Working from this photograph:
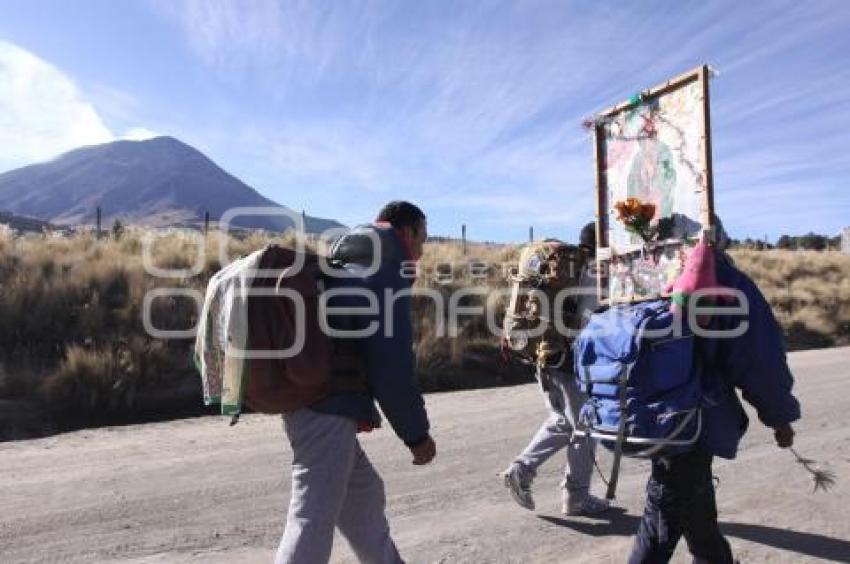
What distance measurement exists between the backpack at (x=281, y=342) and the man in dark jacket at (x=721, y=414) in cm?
143

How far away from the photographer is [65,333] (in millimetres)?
12188

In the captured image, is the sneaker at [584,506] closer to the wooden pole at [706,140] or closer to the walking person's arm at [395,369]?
the wooden pole at [706,140]

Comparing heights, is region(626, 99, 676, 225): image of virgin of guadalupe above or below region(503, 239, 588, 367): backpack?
above

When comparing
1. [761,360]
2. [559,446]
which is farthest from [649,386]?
[559,446]

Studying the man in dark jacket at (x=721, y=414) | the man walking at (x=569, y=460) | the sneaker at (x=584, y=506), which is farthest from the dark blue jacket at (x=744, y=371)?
the sneaker at (x=584, y=506)

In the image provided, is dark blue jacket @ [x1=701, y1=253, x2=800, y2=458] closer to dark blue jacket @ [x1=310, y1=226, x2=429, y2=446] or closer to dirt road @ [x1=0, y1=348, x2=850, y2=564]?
dark blue jacket @ [x1=310, y1=226, x2=429, y2=446]

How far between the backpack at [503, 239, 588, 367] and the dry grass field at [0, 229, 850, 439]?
6403mm

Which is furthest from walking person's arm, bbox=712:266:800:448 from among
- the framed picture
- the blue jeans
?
the framed picture

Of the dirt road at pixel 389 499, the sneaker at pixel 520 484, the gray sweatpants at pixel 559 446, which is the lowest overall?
the dirt road at pixel 389 499

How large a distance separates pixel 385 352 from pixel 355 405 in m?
0.26

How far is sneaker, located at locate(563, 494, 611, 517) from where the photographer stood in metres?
5.61

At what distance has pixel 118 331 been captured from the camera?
12.4 meters

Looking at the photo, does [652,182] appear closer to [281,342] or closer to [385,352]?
[385,352]

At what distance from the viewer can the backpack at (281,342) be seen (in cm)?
326
